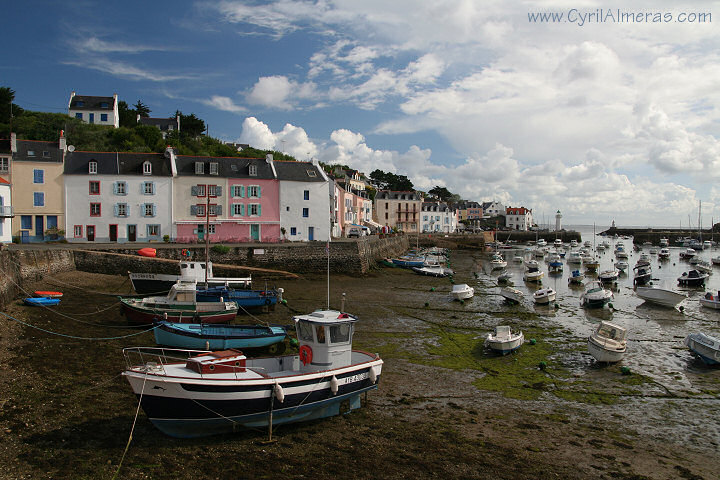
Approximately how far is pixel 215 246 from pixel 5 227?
14.5 meters

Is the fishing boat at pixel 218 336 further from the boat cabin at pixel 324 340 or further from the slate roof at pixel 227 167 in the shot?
the slate roof at pixel 227 167

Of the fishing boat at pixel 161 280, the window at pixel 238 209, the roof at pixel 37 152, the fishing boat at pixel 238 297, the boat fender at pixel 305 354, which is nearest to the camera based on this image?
the boat fender at pixel 305 354

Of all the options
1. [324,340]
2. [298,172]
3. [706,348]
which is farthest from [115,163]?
[706,348]

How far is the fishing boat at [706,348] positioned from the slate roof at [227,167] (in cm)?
3813

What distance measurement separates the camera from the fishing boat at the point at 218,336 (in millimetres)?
17719

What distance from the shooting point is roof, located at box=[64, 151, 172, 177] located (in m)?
42.8

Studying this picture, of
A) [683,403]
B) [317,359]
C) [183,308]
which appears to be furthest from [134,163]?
[683,403]

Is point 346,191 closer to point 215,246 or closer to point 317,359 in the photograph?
point 215,246

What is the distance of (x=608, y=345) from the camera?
62.4 feet

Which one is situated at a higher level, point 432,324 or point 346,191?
point 346,191

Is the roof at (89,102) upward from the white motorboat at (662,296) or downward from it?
upward

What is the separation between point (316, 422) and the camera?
12398 mm

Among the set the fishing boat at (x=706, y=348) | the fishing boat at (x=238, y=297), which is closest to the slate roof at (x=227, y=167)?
the fishing boat at (x=238, y=297)

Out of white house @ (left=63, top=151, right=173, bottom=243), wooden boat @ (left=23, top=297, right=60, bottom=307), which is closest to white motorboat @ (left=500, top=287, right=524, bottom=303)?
wooden boat @ (left=23, top=297, right=60, bottom=307)
